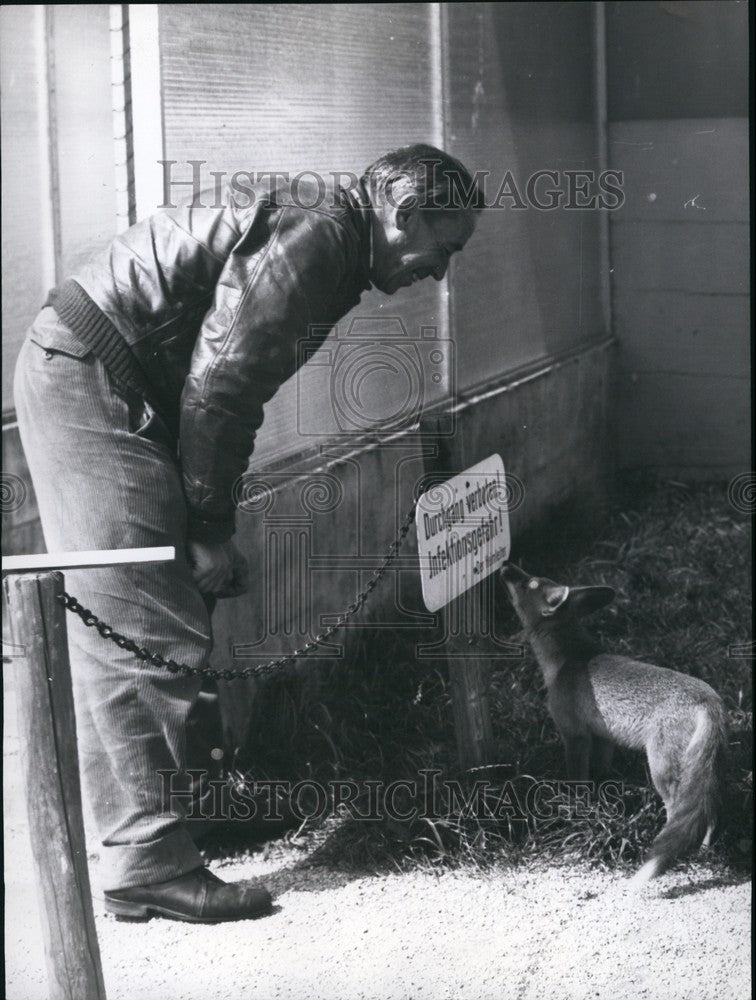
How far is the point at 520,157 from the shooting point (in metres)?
A: 4.11

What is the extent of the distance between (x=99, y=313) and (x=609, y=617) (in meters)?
1.89

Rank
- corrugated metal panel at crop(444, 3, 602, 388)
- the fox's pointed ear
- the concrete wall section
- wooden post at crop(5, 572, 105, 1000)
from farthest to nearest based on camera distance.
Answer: the concrete wall section
corrugated metal panel at crop(444, 3, 602, 388)
the fox's pointed ear
wooden post at crop(5, 572, 105, 1000)

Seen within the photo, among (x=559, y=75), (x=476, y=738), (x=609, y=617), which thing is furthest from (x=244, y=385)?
(x=559, y=75)

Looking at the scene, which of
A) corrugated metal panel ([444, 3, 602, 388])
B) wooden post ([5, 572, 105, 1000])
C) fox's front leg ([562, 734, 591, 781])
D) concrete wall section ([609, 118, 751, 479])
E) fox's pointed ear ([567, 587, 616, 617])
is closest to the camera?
wooden post ([5, 572, 105, 1000])

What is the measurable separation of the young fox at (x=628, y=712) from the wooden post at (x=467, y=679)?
181 mm

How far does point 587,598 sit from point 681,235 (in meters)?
1.42

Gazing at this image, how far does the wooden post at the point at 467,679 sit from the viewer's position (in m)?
3.94

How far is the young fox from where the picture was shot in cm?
378

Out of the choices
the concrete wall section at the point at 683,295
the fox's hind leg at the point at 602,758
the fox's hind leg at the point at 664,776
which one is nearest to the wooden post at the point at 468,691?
the fox's hind leg at the point at 602,758

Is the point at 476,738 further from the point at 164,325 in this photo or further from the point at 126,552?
the point at 164,325

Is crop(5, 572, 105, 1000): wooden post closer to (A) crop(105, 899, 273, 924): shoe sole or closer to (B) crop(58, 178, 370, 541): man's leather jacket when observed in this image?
(A) crop(105, 899, 273, 924): shoe sole

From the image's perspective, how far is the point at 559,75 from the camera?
471 centimetres

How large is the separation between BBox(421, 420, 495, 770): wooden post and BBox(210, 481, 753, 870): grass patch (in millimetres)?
60

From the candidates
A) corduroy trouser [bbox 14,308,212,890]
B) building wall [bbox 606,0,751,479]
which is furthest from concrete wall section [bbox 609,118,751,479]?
corduroy trouser [bbox 14,308,212,890]
